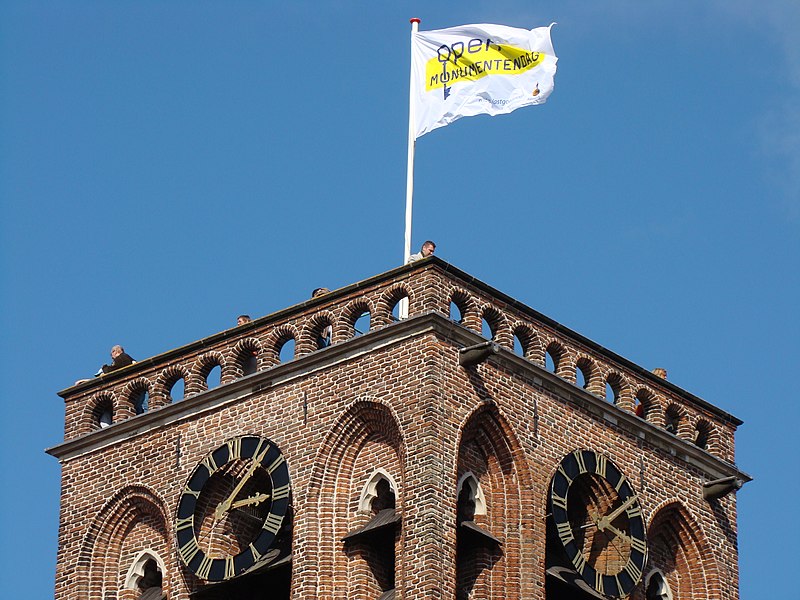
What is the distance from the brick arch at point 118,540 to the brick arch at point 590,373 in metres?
8.41

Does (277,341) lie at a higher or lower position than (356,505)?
higher

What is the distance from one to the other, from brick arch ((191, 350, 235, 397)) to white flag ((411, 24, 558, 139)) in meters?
6.03

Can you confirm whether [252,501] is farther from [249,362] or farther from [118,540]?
[118,540]

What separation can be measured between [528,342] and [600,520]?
362cm

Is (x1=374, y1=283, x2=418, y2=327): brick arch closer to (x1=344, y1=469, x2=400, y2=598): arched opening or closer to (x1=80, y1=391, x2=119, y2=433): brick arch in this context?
(x1=344, y1=469, x2=400, y2=598): arched opening

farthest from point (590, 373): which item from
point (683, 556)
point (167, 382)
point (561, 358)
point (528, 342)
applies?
point (167, 382)

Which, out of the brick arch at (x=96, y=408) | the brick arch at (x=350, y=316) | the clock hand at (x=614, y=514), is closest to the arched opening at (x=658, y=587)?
the clock hand at (x=614, y=514)

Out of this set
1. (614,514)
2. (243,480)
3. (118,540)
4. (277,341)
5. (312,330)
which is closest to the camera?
(243,480)

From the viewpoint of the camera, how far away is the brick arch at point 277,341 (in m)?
68.2

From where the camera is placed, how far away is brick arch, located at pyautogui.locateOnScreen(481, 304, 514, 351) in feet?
221

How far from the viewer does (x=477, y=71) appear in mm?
70375

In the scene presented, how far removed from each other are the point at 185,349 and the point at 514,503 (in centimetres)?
773

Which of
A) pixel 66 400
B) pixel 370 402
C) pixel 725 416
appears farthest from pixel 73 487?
pixel 725 416

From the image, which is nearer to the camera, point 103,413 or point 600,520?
point 600,520
